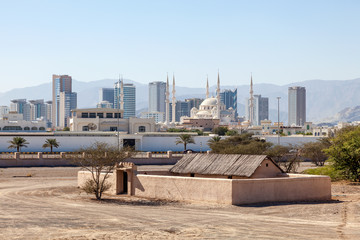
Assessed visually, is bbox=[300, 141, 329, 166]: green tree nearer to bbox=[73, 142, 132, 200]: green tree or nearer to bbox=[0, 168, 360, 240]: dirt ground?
bbox=[0, 168, 360, 240]: dirt ground

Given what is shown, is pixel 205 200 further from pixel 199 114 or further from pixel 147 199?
pixel 199 114

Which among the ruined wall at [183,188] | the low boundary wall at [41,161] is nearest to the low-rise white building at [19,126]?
the low boundary wall at [41,161]

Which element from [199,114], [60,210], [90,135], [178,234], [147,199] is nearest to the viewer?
[178,234]

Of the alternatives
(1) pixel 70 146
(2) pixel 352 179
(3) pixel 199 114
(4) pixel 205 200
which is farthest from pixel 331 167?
(3) pixel 199 114

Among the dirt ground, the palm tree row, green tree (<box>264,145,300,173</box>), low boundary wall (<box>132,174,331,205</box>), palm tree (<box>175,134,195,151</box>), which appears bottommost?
the dirt ground

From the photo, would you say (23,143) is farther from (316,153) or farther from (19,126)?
(19,126)

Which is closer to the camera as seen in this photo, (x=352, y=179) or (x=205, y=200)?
(x=205, y=200)

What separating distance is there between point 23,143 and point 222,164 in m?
52.6

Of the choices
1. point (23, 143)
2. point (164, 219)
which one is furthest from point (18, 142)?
point (164, 219)

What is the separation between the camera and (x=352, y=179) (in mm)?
40469

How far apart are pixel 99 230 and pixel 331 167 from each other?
86.2ft

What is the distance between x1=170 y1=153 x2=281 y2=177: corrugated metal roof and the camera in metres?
32.1

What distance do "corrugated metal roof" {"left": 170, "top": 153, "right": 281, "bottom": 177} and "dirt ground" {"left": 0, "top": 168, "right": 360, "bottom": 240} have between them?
4.34 meters

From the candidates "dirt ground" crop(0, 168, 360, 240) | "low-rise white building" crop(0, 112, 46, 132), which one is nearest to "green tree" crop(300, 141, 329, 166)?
"dirt ground" crop(0, 168, 360, 240)
